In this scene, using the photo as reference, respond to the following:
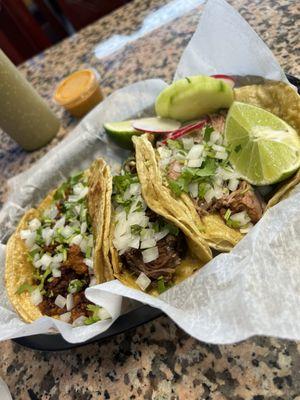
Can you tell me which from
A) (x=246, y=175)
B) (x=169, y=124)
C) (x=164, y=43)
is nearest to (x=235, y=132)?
(x=246, y=175)

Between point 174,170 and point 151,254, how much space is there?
0.93ft

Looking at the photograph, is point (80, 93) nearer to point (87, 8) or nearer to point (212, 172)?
point (212, 172)

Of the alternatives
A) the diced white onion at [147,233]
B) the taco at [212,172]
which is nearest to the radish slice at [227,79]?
the taco at [212,172]

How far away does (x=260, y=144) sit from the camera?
1.09m

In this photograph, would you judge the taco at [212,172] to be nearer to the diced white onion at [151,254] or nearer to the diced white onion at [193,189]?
the diced white onion at [193,189]

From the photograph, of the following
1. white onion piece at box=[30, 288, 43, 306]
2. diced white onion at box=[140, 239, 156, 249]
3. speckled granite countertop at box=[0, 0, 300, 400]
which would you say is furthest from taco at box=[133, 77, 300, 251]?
white onion piece at box=[30, 288, 43, 306]

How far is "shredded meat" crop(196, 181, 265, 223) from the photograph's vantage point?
1.10 meters

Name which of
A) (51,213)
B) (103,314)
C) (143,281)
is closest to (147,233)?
(143,281)

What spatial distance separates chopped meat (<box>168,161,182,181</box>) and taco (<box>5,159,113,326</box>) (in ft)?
0.66

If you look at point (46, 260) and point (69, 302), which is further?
point (46, 260)

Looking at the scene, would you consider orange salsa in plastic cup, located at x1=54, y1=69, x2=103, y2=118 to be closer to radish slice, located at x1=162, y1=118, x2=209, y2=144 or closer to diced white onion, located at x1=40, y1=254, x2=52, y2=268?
radish slice, located at x1=162, y1=118, x2=209, y2=144

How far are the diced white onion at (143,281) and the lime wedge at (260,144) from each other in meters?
0.41

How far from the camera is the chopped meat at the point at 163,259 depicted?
1094 mm

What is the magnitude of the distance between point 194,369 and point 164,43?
1592 mm
